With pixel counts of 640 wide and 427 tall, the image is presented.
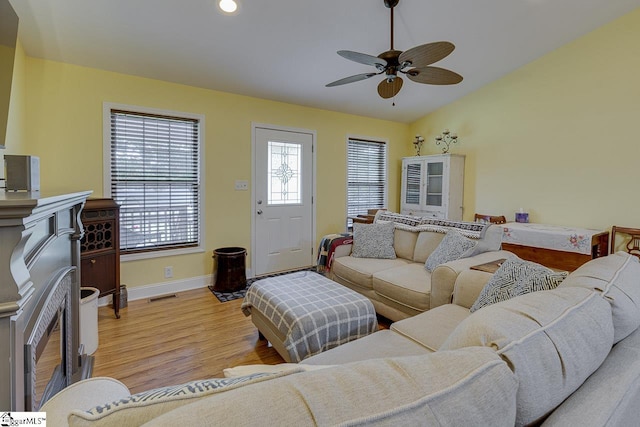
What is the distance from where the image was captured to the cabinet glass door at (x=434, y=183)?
15.4ft

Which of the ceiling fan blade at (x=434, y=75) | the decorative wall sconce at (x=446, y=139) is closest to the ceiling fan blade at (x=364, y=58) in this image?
the ceiling fan blade at (x=434, y=75)

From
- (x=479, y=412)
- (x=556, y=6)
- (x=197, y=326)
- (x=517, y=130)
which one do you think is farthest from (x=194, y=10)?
(x=517, y=130)

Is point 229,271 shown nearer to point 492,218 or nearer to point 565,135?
point 492,218

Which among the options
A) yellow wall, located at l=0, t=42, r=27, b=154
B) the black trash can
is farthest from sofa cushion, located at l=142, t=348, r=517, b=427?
the black trash can

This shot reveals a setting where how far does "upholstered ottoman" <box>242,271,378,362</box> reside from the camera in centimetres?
183

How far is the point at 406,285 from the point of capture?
2439 millimetres

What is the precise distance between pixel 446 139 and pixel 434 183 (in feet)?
2.59

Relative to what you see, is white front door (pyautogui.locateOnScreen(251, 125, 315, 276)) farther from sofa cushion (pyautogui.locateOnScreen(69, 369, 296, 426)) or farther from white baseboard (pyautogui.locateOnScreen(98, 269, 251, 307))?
sofa cushion (pyautogui.locateOnScreen(69, 369, 296, 426))

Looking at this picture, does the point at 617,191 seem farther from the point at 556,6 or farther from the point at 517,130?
the point at 556,6

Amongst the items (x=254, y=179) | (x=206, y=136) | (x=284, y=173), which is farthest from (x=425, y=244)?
(x=206, y=136)

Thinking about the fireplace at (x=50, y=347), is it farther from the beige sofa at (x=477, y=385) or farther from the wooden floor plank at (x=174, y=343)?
the wooden floor plank at (x=174, y=343)

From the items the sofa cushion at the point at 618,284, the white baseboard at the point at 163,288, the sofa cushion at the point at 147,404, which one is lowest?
the white baseboard at the point at 163,288

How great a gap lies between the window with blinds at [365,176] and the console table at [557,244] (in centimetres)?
212

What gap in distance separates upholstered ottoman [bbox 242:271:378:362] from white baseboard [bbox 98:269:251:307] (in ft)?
5.16
